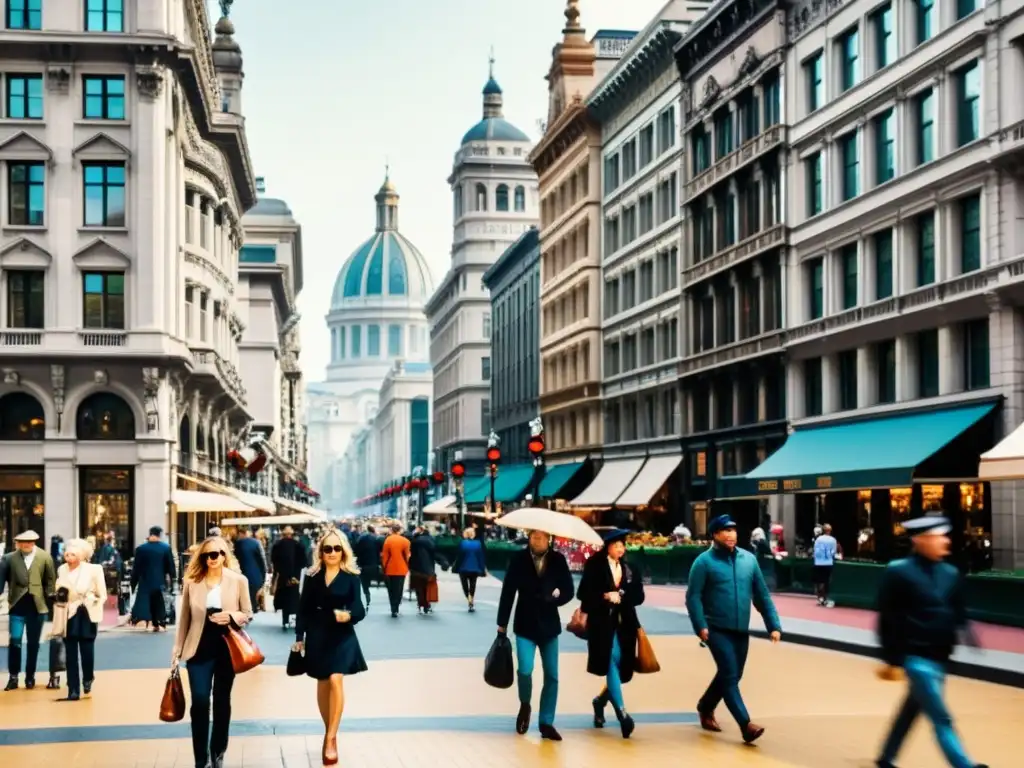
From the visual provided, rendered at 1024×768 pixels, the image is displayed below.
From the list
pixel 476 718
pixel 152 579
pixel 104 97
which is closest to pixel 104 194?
pixel 104 97

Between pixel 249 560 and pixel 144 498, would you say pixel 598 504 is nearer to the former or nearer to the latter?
pixel 144 498

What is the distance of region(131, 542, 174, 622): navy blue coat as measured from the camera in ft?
91.5

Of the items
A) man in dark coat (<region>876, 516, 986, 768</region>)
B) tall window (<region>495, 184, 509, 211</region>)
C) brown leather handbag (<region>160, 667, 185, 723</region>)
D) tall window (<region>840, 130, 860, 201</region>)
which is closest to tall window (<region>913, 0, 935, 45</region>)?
tall window (<region>840, 130, 860, 201</region>)

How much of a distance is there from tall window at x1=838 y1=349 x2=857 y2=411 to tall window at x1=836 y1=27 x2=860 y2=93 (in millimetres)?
6761

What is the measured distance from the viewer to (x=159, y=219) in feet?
174

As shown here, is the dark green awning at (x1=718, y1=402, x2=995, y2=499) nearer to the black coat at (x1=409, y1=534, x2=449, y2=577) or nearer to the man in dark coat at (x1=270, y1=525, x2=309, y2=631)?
the black coat at (x1=409, y1=534, x2=449, y2=577)

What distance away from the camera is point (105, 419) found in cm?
5388

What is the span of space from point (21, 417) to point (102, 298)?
4.41 metres

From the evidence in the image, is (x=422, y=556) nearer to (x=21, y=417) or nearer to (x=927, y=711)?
(x=21, y=417)

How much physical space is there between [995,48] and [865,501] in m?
12.5

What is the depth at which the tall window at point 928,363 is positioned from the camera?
40.2 meters

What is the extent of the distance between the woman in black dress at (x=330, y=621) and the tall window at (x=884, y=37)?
1232 inches

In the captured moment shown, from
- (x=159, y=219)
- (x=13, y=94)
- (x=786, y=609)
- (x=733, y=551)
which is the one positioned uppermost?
(x=13, y=94)

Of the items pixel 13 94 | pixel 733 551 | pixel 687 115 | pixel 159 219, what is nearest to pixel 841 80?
pixel 687 115
